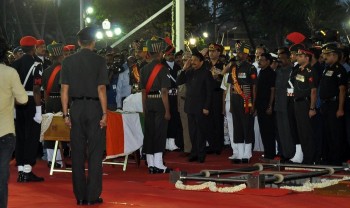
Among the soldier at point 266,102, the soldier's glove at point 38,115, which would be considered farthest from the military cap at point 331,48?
the soldier's glove at point 38,115

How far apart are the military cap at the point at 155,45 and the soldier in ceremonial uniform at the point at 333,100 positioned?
2760 millimetres

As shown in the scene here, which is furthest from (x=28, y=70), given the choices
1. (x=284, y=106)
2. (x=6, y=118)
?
(x=284, y=106)

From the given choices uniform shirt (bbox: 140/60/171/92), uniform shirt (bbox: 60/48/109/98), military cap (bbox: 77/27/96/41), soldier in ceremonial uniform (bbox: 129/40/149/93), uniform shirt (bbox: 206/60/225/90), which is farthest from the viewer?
uniform shirt (bbox: 206/60/225/90)

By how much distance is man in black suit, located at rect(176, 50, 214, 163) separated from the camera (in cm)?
1914

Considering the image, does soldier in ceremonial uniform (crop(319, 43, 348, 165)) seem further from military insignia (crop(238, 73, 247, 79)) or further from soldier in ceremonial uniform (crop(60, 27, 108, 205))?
soldier in ceremonial uniform (crop(60, 27, 108, 205))

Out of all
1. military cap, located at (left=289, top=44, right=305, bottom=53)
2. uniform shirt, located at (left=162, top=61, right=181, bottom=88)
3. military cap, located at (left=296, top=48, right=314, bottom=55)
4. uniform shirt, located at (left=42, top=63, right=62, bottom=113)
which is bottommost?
uniform shirt, located at (left=42, top=63, right=62, bottom=113)

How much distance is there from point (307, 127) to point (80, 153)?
586 centimetres

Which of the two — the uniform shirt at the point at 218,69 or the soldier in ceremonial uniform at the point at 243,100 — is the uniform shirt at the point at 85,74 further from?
the uniform shirt at the point at 218,69

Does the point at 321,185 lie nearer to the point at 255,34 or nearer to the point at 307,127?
the point at 307,127

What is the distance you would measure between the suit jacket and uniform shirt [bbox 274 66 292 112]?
1.29 meters

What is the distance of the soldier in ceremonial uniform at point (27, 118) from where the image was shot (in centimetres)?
1538

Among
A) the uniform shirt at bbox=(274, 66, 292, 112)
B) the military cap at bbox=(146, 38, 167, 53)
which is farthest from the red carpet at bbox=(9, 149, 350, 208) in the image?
the uniform shirt at bbox=(274, 66, 292, 112)

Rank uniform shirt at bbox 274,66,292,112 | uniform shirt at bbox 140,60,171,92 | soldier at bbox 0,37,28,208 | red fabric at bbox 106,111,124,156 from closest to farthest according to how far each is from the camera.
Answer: soldier at bbox 0,37,28,208
red fabric at bbox 106,111,124,156
uniform shirt at bbox 140,60,171,92
uniform shirt at bbox 274,66,292,112

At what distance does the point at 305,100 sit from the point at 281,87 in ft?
3.71
